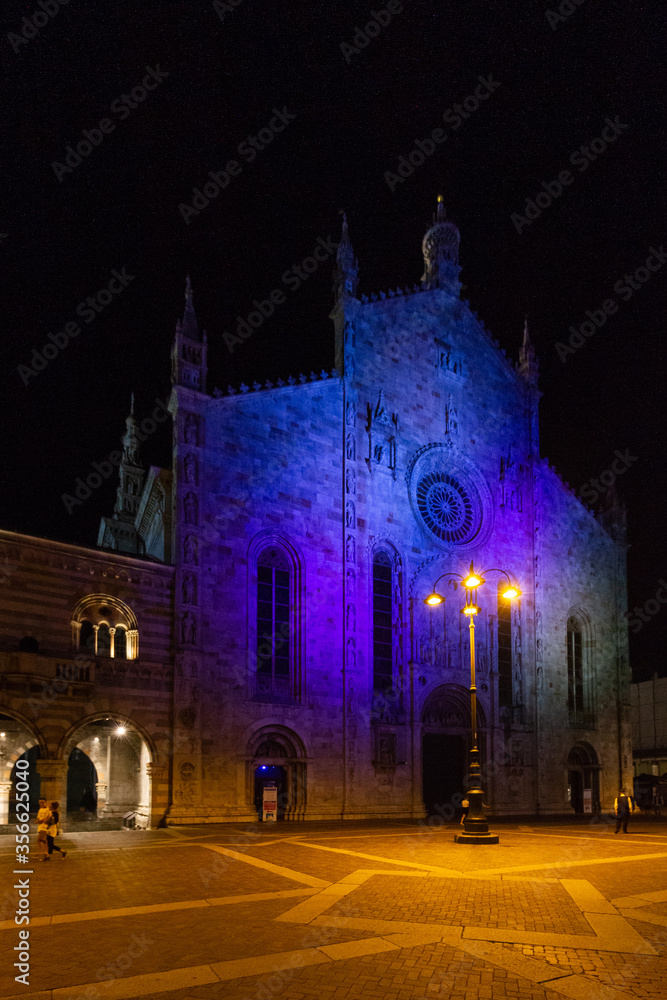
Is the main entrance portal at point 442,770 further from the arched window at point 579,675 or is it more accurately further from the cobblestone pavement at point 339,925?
the cobblestone pavement at point 339,925

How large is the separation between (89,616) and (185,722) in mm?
4996

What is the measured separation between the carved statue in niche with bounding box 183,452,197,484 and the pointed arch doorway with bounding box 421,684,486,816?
14.5 m

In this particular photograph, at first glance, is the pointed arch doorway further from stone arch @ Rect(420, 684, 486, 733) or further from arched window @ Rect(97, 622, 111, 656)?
arched window @ Rect(97, 622, 111, 656)

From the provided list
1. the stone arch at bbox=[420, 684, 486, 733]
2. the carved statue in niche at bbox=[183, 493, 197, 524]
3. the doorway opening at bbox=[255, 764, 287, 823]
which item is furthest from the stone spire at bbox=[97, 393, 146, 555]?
the stone arch at bbox=[420, 684, 486, 733]

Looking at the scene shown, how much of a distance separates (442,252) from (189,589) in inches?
922

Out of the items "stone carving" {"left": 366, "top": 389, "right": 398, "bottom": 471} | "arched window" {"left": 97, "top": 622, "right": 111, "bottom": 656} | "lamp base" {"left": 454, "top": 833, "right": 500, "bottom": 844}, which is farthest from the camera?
"stone carving" {"left": 366, "top": 389, "right": 398, "bottom": 471}

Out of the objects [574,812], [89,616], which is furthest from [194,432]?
[574,812]

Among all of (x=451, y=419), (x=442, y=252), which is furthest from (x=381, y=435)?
(x=442, y=252)

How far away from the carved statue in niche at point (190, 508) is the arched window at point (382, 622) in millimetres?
9006

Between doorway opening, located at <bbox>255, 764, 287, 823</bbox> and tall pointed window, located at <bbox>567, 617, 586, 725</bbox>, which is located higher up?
tall pointed window, located at <bbox>567, 617, 586, 725</bbox>

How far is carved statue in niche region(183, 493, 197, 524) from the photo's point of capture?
29.0 meters

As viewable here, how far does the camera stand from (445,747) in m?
35.4

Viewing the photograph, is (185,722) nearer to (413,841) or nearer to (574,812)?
(413,841)

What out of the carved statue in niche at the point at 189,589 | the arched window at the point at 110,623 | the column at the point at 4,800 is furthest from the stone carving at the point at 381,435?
the column at the point at 4,800
